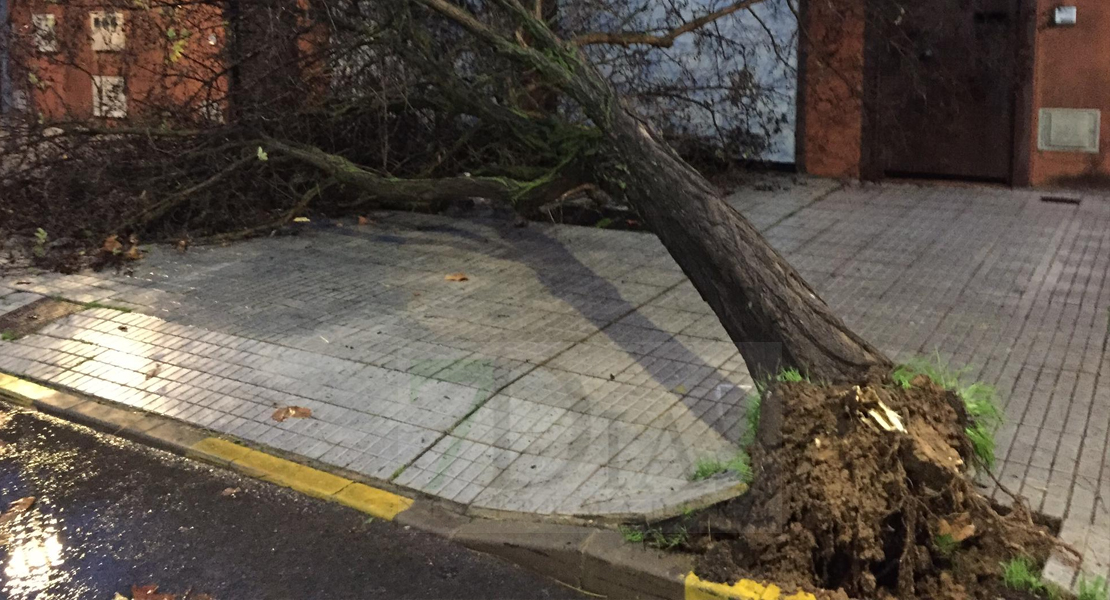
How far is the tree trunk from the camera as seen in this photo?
15.0 feet

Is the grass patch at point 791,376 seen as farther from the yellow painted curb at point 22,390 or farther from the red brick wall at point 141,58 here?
the red brick wall at point 141,58

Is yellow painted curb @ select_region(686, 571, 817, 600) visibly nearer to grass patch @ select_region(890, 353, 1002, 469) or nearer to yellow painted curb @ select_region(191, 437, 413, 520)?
grass patch @ select_region(890, 353, 1002, 469)

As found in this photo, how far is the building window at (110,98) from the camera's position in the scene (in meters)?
9.55

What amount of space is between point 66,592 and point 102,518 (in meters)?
0.62

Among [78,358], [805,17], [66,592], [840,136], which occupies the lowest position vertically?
[66,592]

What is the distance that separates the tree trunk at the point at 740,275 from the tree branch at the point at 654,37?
3589 millimetres

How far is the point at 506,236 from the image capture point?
9125mm

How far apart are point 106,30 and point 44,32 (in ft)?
2.18

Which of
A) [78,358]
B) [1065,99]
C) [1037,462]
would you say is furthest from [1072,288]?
[78,358]

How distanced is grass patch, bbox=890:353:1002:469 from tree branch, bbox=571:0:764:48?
17.3 feet

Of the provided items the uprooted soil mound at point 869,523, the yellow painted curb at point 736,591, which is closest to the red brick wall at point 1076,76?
the uprooted soil mound at point 869,523

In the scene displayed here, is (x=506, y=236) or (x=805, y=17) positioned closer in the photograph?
(x=506, y=236)

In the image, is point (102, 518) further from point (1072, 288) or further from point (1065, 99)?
point (1065, 99)

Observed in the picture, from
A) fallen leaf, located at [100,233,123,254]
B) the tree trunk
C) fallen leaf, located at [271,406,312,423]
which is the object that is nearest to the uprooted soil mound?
the tree trunk
